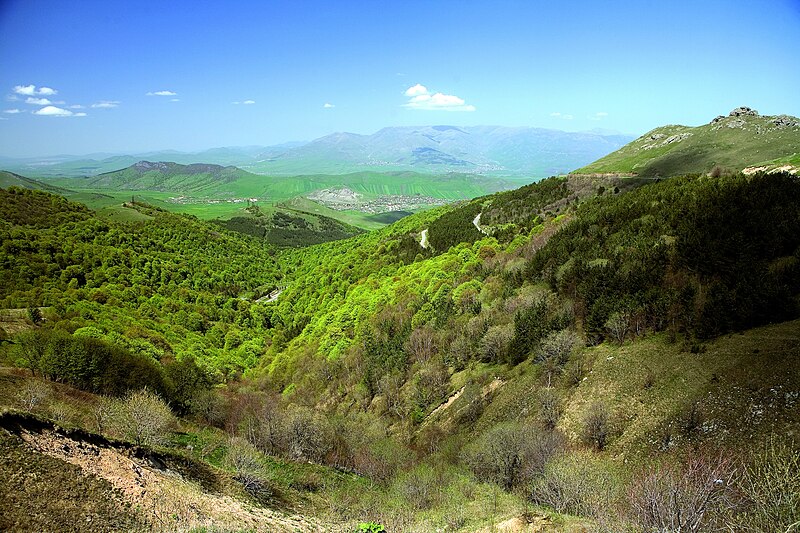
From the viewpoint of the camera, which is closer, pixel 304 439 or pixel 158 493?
pixel 158 493

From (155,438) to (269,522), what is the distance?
1135 centimetres

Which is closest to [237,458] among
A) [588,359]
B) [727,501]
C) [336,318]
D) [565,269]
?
[727,501]

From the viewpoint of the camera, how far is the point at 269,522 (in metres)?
19.8

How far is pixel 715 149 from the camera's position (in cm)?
10450

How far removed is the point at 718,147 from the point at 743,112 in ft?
97.0

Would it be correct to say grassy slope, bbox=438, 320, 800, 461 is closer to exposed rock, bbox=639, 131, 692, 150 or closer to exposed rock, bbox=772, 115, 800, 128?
exposed rock, bbox=772, 115, 800, 128

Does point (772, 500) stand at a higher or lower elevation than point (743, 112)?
lower

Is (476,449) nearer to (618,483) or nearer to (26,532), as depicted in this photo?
(618,483)

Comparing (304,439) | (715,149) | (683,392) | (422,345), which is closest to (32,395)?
(304,439)

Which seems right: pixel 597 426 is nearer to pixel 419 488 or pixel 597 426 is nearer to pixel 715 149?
pixel 419 488

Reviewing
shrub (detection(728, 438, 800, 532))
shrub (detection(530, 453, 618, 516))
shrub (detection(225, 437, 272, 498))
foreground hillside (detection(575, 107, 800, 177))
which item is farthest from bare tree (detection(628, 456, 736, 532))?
foreground hillside (detection(575, 107, 800, 177))

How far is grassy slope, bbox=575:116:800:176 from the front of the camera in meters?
92.9

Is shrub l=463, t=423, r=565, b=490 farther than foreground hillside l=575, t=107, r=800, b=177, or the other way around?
foreground hillside l=575, t=107, r=800, b=177

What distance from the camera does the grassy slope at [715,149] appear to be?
92.9 meters
